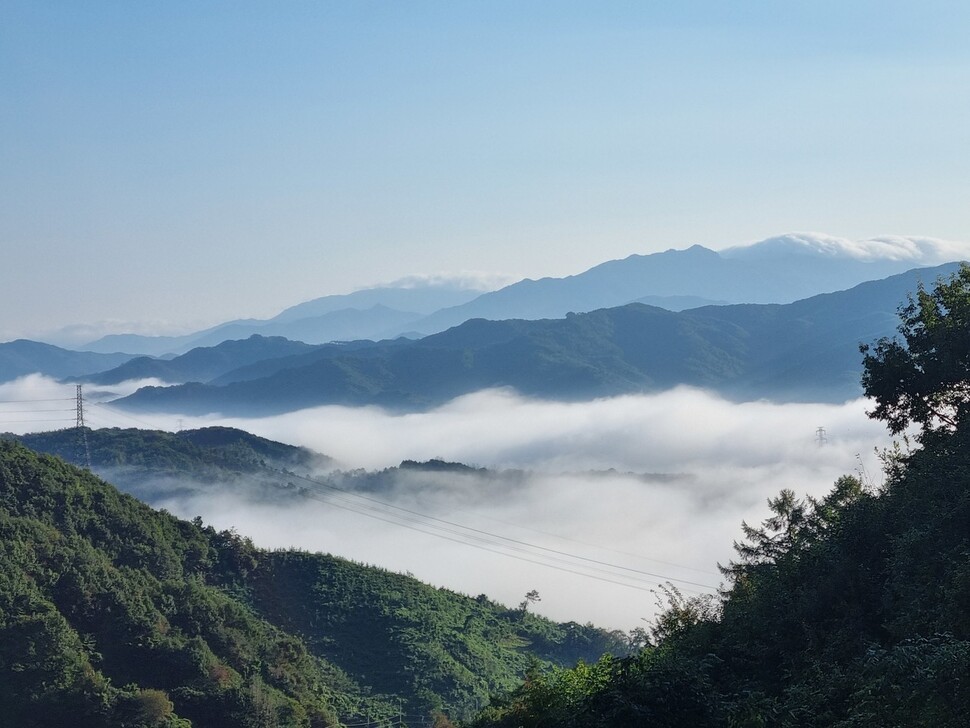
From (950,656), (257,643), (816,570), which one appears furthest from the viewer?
(257,643)

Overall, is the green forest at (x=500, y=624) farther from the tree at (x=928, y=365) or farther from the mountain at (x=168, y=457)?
the mountain at (x=168, y=457)

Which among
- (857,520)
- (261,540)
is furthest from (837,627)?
(261,540)

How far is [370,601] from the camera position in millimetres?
70250

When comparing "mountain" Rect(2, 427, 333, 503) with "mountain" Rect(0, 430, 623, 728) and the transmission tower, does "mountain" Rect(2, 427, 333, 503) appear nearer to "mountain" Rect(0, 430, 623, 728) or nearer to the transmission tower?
the transmission tower

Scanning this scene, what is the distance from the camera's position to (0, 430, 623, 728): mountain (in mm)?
44312

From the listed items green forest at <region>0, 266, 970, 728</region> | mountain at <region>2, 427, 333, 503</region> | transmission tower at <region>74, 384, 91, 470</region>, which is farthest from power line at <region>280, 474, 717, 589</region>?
green forest at <region>0, 266, 970, 728</region>

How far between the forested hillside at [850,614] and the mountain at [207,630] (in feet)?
92.5

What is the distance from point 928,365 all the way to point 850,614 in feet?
38.4

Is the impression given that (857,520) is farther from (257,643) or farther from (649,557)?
(649,557)

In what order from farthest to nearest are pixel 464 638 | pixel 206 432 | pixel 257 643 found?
pixel 206 432, pixel 464 638, pixel 257 643

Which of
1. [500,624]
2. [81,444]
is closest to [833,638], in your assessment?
[500,624]

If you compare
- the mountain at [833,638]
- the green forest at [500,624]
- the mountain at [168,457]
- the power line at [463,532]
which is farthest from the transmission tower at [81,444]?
the mountain at [833,638]

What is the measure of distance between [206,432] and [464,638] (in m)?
121

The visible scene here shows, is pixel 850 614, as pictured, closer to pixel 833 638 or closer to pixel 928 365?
pixel 833 638
